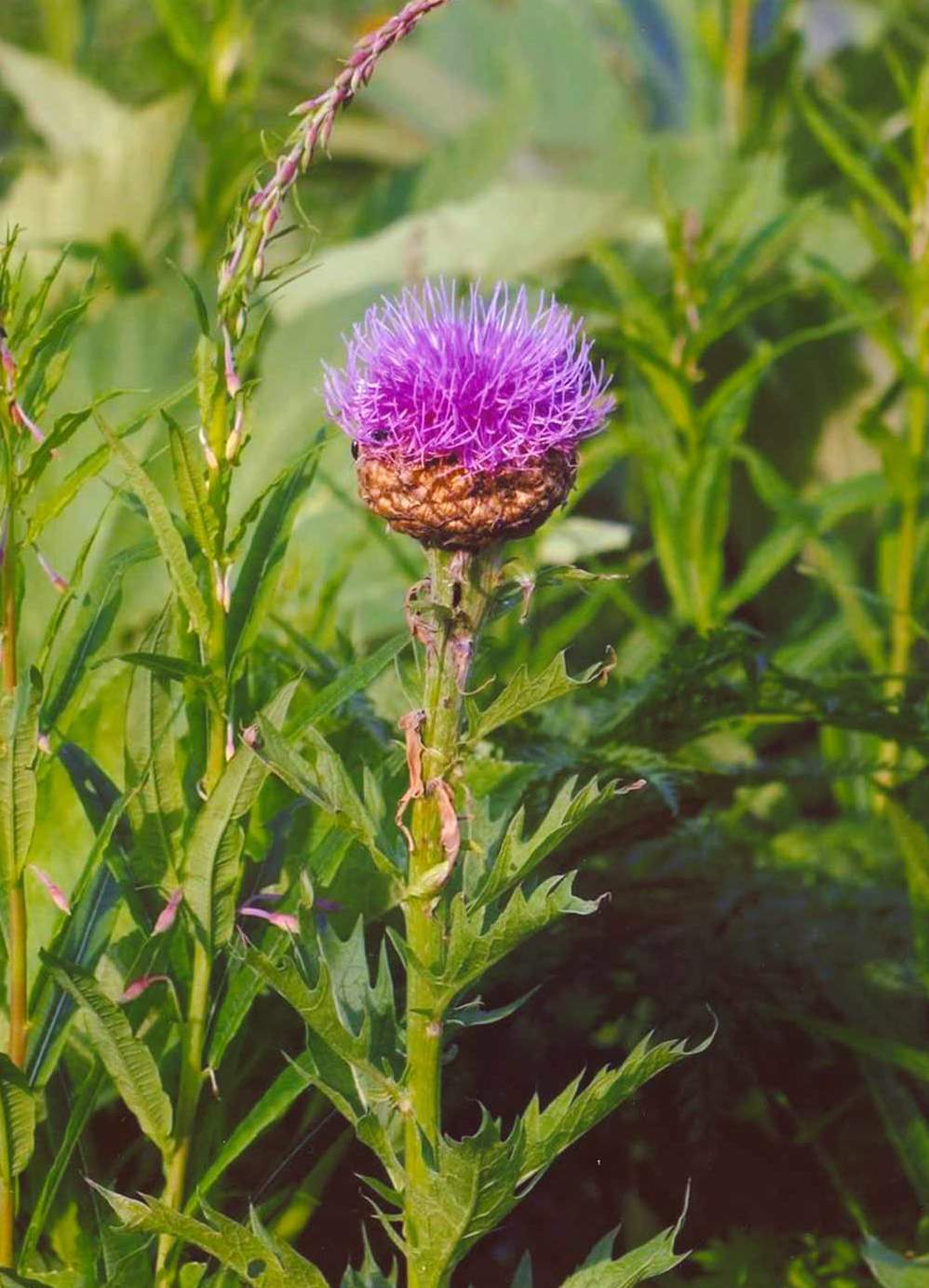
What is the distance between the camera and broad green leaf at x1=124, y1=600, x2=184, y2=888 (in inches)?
35.8

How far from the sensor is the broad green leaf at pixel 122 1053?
2.74 ft

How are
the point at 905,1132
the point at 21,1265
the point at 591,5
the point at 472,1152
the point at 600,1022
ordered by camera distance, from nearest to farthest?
the point at 472,1152, the point at 21,1265, the point at 905,1132, the point at 600,1022, the point at 591,5

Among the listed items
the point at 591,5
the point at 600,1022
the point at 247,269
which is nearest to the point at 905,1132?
the point at 600,1022

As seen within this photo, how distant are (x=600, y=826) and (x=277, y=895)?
A: 30cm

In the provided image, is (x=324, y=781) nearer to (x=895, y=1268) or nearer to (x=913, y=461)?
(x=895, y=1268)

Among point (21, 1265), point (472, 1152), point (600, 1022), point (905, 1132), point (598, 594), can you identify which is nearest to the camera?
point (472, 1152)

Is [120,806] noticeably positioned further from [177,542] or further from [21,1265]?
[21,1265]

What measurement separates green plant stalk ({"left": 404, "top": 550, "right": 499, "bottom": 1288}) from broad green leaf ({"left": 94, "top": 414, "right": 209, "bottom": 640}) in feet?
0.45

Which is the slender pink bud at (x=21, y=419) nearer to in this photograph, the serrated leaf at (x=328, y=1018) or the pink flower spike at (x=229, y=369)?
the pink flower spike at (x=229, y=369)

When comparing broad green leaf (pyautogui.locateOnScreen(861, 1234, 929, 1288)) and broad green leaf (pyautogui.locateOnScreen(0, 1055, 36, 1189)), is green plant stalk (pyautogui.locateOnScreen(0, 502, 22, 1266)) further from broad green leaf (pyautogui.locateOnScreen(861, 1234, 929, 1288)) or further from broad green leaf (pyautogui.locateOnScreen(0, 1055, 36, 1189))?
broad green leaf (pyautogui.locateOnScreen(861, 1234, 929, 1288))

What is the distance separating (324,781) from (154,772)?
179mm

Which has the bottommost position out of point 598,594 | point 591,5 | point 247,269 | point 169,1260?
point 169,1260

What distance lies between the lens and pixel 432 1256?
834 millimetres

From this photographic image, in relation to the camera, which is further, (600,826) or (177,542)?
(600,826)
